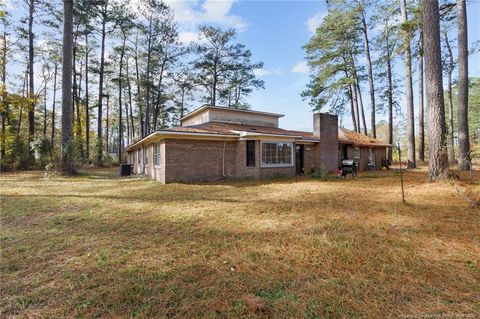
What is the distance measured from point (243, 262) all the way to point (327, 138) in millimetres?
14279

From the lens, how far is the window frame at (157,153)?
12031 millimetres

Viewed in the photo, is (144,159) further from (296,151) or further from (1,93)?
(1,93)

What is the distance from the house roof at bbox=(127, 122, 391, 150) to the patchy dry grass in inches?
242

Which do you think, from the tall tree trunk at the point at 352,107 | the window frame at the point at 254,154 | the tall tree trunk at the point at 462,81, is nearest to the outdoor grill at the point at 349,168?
the tall tree trunk at the point at 462,81

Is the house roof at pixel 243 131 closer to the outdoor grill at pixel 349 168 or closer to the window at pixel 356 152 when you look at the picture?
the window at pixel 356 152

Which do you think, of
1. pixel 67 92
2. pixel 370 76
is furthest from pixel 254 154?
pixel 370 76

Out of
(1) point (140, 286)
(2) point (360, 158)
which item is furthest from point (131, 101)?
(1) point (140, 286)

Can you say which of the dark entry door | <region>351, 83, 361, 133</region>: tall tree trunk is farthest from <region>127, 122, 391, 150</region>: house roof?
<region>351, 83, 361, 133</region>: tall tree trunk

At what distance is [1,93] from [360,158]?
2889 cm

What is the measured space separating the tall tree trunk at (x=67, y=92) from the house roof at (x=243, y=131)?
381cm

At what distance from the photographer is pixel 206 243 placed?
11.9 ft

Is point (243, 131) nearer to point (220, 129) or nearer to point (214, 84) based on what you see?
point (220, 129)

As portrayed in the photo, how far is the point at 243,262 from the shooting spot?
9.84ft

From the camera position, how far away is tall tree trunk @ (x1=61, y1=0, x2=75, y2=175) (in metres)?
13.0
